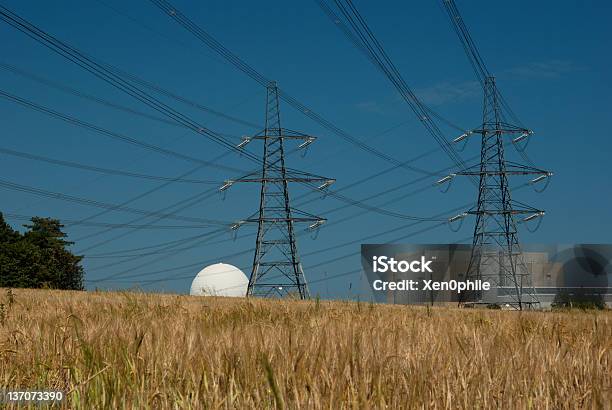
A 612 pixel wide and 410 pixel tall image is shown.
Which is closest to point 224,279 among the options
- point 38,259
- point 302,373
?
point 38,259

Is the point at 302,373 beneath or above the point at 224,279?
beneath

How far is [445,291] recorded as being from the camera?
87.9 meters

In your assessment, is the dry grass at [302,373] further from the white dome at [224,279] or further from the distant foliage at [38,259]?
the white dome at [224,279]

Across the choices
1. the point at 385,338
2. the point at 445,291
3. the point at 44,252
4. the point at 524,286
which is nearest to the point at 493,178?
the point at 524,286

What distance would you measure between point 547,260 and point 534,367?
104 metres

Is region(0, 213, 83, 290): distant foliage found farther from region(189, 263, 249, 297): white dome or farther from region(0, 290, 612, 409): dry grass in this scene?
region(0, 290, 612, 409): dry grass

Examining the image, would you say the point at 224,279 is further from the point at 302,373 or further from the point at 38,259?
the point at 302,373

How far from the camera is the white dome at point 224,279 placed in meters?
80.3

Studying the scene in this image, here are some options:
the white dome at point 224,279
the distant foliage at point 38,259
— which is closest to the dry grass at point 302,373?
→ the distant foliage at point 38,259

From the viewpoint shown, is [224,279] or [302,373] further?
[224,279]

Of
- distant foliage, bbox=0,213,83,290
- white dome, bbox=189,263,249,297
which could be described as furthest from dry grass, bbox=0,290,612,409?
white dome, bbox=189,263,249,297

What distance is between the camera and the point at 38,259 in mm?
79188

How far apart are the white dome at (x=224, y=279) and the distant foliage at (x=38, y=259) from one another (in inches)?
490

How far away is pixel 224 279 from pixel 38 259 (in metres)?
19.2
